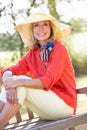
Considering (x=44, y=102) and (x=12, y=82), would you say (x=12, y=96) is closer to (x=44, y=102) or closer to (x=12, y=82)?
(x=12, y=82)

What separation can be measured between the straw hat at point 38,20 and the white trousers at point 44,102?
0.66 metres

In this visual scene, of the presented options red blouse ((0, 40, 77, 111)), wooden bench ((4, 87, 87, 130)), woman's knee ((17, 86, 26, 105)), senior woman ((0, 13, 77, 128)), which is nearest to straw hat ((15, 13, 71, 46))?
→ senior woman ((0, 13, 77, 128))

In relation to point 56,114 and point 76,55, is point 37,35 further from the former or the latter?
point 76,55

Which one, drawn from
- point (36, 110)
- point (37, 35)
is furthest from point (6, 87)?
point (37, 35)

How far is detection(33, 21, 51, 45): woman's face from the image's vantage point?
4.36 metres

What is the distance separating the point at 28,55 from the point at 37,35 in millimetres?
242

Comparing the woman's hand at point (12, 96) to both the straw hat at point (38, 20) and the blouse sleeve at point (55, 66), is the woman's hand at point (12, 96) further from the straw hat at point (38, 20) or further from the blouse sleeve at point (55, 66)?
the straw hat at point (38, 20)

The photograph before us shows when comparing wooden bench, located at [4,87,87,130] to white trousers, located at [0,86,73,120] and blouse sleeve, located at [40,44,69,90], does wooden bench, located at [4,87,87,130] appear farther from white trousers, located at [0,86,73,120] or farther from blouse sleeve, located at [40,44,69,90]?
blouse sleeve, located at [40,44,69,90]

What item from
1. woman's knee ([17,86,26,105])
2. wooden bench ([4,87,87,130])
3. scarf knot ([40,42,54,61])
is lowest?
wooden bench ([4,87,87,130])

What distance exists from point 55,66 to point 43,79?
18 centimetres

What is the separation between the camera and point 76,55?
19.4 m

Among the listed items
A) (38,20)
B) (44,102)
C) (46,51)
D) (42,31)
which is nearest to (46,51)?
(46,51)

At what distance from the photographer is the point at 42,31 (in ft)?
14.2

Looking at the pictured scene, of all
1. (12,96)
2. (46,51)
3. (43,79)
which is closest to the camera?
(12,96)
